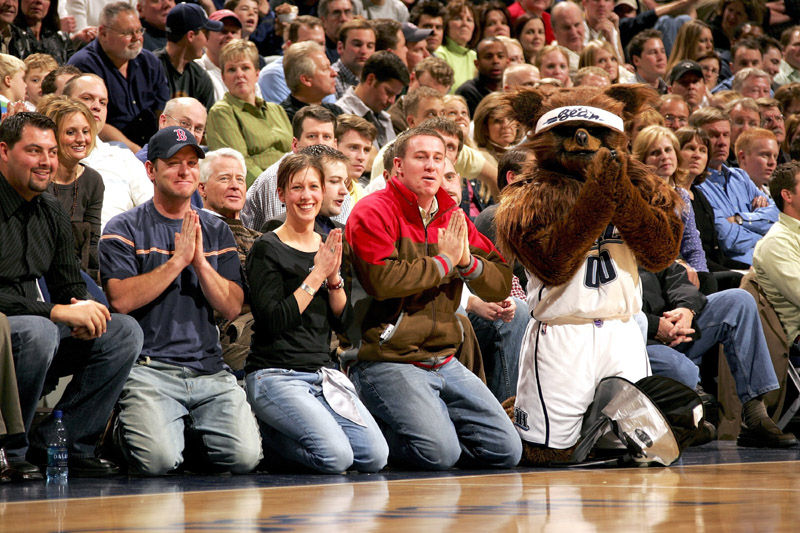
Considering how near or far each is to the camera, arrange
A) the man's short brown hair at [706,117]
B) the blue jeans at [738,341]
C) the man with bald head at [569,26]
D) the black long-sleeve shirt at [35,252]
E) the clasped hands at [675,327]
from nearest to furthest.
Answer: the black long-sleeve shirt at [35,252] → the clasped hands at [675,327] → the blue jeans at [738,341] → the man's short brown hair at [706,117] → the man with bald head at [569,26]

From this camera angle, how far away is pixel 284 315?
491 cm

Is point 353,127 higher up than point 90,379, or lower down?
higher up

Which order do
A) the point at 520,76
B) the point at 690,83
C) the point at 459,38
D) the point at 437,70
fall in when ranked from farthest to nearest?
1. the point at 459,38
2. the point at 690,83
3. the point at 520,76
4. the point at 437,70

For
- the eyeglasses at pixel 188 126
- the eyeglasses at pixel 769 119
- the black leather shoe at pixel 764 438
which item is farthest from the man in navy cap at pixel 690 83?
the eyeglasses at pixel 188 126

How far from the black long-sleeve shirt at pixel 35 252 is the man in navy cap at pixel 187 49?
3675 mm

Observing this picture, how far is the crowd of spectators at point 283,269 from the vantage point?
4.76 m

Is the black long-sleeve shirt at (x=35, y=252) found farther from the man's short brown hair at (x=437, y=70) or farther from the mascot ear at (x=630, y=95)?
the man's short brown hair at (x=437, y=70)

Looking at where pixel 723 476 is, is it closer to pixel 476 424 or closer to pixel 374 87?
pixel 476 424

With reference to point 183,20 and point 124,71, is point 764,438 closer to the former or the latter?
point 124,71

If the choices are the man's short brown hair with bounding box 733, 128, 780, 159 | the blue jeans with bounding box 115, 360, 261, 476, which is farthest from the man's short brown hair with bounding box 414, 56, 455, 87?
the blue jeans with bounding box 115, 360, 261, 476

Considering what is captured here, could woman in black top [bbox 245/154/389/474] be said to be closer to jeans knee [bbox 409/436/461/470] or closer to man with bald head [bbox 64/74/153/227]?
jeans knee [bbox 409/436/461/470]

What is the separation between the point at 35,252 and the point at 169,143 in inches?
29.8

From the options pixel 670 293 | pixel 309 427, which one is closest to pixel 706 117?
pixel 670 293

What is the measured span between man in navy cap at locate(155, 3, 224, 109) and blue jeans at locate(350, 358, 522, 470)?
3.94m
